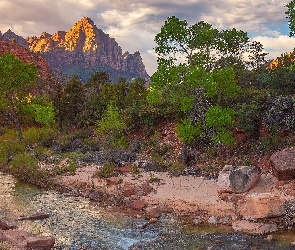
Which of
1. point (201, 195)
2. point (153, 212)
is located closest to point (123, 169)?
point (201, 195)

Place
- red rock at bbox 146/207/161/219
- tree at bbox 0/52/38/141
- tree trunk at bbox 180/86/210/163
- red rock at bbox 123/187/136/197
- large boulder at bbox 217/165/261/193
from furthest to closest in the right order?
1. tree at bbox 0/52/38/141
2. tree trunk at bbox 180/86/210/163
3. red rock at bbox 123/187/136/197
4. large boulder at bbox 217/165/261/193
5. red rock at bbox 146/207/161/219

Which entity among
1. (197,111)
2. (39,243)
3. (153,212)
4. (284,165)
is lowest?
(153,212)

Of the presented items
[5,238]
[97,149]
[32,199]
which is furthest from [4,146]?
Result: [5,238]

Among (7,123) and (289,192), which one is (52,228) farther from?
(7,123)

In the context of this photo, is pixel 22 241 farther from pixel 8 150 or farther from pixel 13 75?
pixel 13 75

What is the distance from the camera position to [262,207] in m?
16.8

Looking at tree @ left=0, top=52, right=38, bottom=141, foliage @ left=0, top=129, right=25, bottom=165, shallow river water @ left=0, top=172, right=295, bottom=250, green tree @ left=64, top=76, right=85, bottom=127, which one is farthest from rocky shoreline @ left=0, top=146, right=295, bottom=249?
green tree @ left=64, top=76, right=85, bottom=127

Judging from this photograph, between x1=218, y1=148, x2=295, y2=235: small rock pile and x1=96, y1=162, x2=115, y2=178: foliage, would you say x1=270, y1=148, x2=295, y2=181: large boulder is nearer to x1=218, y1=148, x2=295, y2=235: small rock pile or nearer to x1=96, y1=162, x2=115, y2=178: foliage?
x1=218, y1=148, x2=295, y2=235: small rock pile

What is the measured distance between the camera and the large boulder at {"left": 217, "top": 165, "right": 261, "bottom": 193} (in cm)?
2008

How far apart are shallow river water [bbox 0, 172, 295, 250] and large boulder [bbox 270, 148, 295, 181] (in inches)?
197

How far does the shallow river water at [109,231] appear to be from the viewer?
47.0 feet

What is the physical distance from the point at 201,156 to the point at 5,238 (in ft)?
60.3

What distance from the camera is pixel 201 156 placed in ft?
92.8

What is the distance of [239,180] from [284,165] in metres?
2.68
